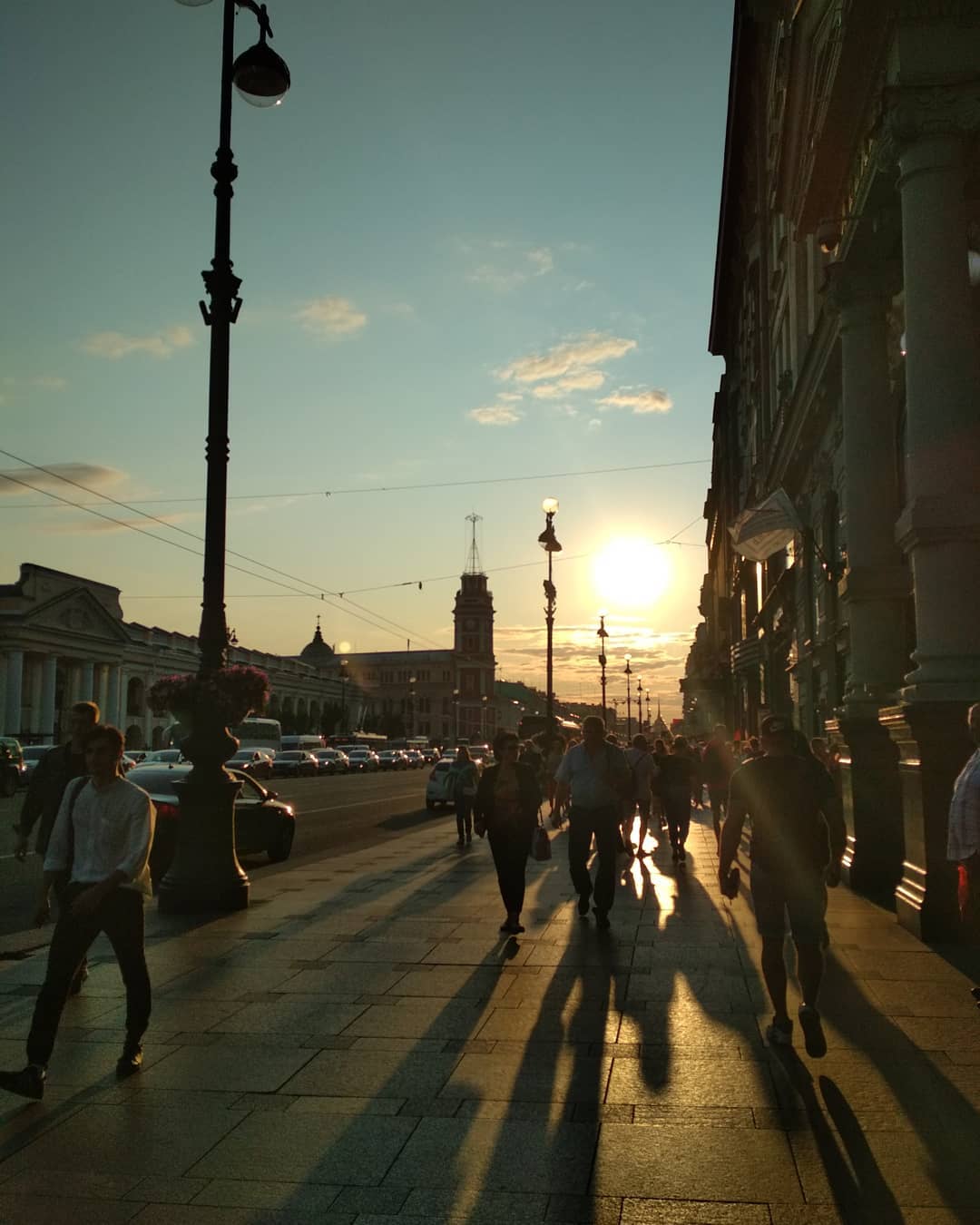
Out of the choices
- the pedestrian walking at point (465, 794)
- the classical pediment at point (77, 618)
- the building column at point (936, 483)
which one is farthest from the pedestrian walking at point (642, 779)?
the classical pediment at point (77, 618)

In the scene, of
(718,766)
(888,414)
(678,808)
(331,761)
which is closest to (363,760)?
(331,761)

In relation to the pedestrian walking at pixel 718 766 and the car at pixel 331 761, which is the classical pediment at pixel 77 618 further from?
the pedestrian walking at pixel 718 766

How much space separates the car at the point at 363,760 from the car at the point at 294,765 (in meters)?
10.2

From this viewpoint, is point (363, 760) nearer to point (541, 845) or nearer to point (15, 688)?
point (15, 688)

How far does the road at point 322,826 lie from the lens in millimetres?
13609

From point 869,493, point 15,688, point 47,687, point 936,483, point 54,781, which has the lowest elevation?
point 54,781

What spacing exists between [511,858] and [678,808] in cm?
682

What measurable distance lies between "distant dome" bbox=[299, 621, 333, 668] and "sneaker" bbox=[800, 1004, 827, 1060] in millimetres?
174439

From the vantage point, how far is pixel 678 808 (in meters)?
16.2

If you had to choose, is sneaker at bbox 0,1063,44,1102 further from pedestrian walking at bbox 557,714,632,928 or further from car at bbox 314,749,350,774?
car at bbox 314,749,350,774

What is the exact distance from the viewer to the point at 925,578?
9992 mm

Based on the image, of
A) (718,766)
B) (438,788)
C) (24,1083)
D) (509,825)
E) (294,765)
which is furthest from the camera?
(294,765)

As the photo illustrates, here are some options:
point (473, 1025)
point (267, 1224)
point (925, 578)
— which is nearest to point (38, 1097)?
point (267, 1224)

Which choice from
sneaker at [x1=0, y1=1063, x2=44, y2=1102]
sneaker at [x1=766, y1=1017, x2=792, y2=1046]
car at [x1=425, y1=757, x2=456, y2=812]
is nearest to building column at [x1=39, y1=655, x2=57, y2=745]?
car at [x1=425, y1=757, x2=456, y2=812]
